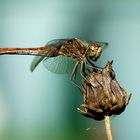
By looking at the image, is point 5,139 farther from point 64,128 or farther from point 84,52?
point 84,52

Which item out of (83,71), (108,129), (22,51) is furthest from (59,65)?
(108,129)

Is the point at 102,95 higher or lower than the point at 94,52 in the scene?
lower

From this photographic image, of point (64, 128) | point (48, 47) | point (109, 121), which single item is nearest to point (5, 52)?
point (48, 47)

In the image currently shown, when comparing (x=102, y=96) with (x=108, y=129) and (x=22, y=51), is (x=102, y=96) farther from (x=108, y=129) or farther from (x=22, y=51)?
(x=22, y=51)

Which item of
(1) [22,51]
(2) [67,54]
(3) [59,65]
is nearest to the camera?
(3) [59,65]

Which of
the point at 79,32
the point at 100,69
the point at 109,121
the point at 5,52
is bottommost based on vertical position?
the point at 109,121

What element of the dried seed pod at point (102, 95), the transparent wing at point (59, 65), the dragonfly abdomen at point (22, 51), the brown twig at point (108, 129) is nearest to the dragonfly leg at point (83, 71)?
the dried seed pod at point (102, 95)

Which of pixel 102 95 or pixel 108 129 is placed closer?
pixel 108 129
